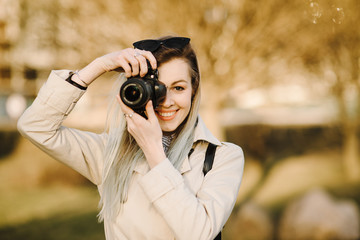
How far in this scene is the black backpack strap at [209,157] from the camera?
1555mm

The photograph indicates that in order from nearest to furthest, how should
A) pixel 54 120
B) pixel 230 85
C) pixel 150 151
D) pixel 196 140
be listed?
pixel 150 151
pixel 54 120
pixel 196 140
pixel 230 85

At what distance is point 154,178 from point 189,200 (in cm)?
15

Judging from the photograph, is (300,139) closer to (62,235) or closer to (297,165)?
(297,165)

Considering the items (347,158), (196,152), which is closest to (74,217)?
(196,152)

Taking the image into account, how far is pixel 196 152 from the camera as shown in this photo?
5.39 ft

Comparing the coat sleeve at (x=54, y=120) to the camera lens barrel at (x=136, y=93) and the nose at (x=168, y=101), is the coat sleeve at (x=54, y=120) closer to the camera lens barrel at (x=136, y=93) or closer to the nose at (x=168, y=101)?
the camera lens barrel at (x=136, y=93)

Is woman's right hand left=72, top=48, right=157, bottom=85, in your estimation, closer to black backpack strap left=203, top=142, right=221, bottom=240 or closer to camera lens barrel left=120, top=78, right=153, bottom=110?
camera lens barrel left=120, top=78, right=153, bottom=110

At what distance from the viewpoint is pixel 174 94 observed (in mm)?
1653

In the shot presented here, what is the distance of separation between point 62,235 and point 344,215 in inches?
177

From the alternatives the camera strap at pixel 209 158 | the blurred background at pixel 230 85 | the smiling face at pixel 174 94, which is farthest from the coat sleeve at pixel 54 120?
the blurred background at pixel 230 85

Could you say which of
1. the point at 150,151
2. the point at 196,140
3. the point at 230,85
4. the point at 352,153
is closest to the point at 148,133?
the point at 150,151

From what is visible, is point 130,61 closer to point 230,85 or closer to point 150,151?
point 150,151

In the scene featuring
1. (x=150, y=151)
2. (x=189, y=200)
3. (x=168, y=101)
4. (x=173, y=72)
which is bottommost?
(x=189, y=200)

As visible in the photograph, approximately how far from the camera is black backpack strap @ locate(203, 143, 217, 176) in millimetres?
1555
